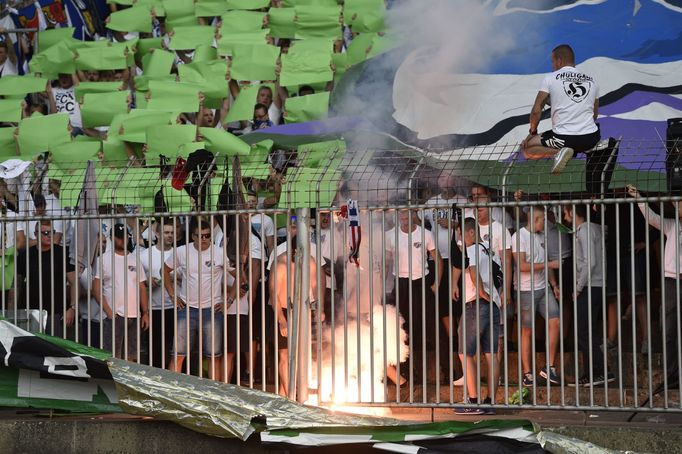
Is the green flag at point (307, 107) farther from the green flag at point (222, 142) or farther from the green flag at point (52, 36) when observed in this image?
the green flag at point (52, 36)

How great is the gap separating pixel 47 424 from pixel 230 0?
8.57 metres

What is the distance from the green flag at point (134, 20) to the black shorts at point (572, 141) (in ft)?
24.3

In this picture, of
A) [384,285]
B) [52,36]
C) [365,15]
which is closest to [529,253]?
[384,285]

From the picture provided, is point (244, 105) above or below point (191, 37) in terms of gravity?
below

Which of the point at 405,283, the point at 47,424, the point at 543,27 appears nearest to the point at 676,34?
the point at 543,27

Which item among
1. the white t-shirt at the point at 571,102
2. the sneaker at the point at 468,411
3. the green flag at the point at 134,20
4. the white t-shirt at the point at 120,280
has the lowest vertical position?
the sneaker at the point at 468,411

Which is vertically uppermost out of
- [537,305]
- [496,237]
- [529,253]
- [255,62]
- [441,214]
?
[255,62]

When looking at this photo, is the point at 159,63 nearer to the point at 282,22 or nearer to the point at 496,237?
the point at 282,22

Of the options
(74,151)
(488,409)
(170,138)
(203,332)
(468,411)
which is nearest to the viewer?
(488,409)

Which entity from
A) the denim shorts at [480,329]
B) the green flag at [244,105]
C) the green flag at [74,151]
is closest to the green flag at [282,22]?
the green flag at [244,105]

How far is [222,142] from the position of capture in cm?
1402

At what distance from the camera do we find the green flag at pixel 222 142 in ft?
45.4

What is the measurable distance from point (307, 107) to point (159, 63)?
247 cm

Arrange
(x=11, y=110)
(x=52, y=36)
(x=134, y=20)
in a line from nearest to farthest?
(x=11, y=110) → (x=134, y=20) → (x=52, y=36)
